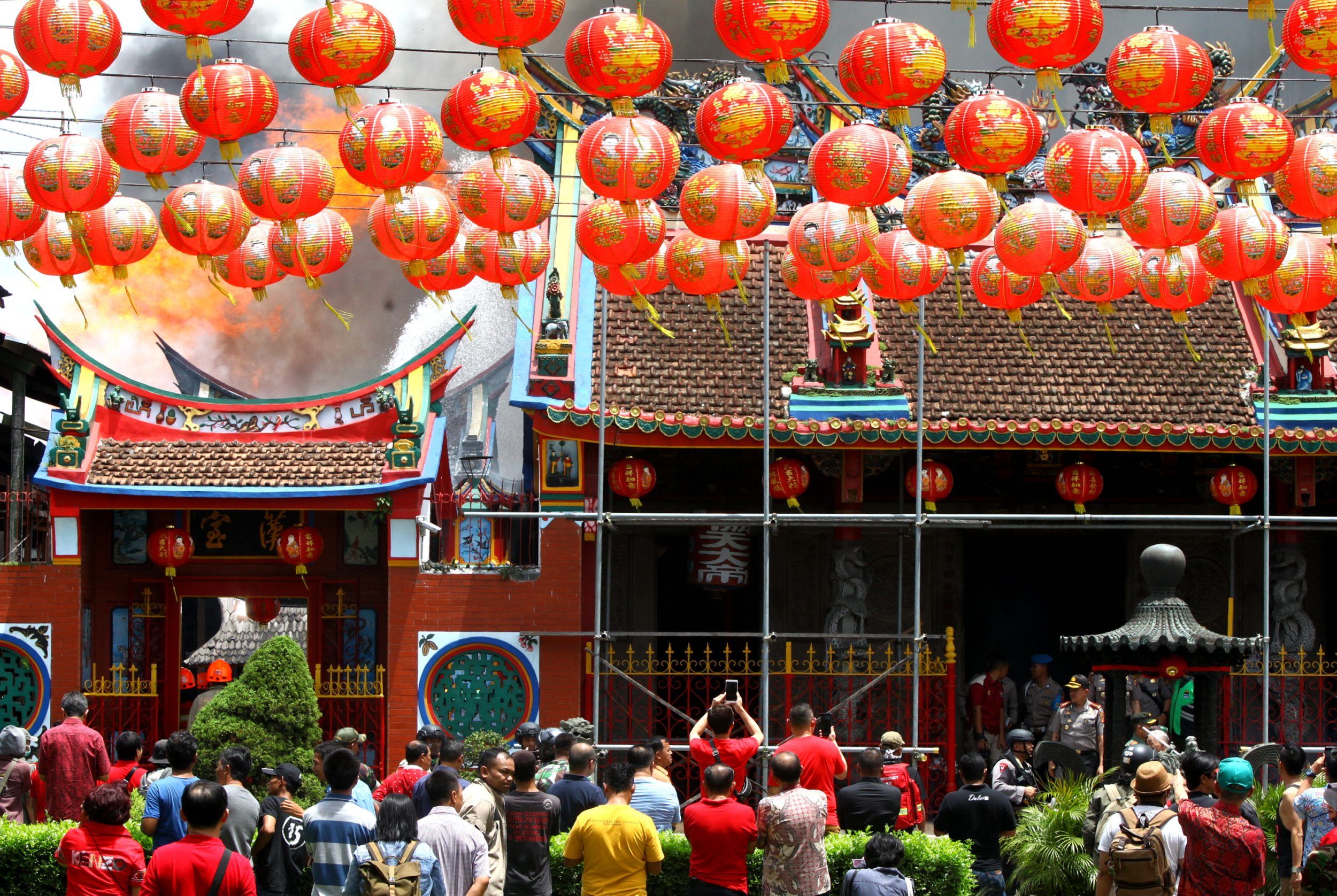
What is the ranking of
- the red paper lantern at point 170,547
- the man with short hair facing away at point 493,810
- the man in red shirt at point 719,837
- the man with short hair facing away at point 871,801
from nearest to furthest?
the man in red shirt at point 719,837 < the man with short hair facing away at point 493,810 < the man with short hair facing away at point 871,801 < the red paper lantern at point 170,547

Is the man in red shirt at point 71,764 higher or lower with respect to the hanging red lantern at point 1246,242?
lower

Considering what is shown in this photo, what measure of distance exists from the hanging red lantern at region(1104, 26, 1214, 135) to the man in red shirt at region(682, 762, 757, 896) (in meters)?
5.19

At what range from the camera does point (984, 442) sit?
50.4ft

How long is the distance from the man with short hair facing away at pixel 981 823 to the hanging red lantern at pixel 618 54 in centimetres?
466

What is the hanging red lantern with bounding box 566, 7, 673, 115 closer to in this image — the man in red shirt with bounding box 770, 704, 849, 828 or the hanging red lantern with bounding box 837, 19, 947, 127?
the hanging red lantern with bounding box 837, 19, 947, 127

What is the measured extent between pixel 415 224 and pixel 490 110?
1.14 m

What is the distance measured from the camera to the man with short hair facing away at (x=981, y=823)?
9.57 m

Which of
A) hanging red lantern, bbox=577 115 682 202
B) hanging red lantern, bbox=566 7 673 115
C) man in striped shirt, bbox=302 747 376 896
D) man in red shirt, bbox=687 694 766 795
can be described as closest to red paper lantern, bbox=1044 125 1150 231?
hanging red lantern, bbox=577 115 682 202

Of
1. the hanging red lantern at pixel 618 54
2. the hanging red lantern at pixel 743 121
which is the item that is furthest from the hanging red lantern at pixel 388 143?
the hanging red lantern at pixel 743 121

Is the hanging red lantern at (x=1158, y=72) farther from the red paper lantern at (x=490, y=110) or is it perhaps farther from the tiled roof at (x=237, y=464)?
the tiled roof at (x=237, y=464)

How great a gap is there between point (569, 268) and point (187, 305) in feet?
49.5

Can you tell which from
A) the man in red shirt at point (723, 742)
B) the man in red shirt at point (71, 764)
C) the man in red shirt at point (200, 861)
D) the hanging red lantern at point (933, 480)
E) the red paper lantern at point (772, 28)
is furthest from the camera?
the hanging red lantern at point (933, 480)

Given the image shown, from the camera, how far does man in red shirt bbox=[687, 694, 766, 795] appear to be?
996cm

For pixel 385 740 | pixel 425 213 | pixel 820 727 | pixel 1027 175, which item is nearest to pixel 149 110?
pixel 425 213
